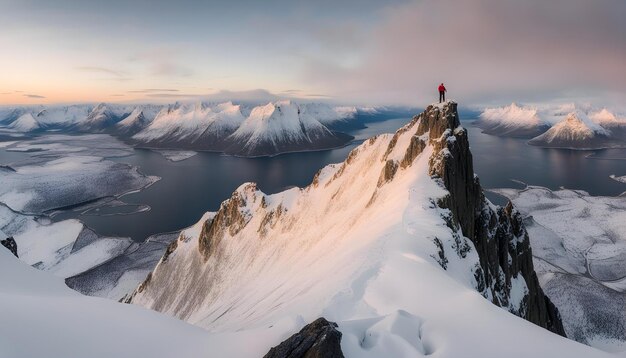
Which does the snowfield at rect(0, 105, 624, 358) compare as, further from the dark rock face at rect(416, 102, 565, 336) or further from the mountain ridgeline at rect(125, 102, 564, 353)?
the dark rock face at rect(416, 102, 565, 336)

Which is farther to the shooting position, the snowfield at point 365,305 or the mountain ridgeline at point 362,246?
the mountain ridgeline at point 362,246

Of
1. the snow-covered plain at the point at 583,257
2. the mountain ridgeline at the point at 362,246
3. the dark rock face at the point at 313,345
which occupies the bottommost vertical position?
the snow-covered plain at the point at 583,257

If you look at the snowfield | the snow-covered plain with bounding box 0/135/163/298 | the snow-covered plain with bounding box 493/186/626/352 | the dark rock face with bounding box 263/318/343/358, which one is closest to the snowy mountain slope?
the snowfield

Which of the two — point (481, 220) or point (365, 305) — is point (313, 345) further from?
point (481, 220)

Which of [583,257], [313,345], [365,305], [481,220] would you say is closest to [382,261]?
[365,305]

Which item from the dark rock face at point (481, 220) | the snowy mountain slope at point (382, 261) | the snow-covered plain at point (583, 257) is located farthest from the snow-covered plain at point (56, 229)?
the snow-covered plain at point (583, 257)

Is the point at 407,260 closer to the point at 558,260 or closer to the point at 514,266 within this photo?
the point at 514,266

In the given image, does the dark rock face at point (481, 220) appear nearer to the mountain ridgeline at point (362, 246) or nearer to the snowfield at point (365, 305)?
the mountain ridgeline at point (362, 246)

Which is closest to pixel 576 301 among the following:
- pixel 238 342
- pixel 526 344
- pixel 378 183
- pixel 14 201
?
pixel 378 183
